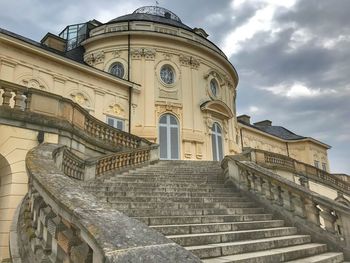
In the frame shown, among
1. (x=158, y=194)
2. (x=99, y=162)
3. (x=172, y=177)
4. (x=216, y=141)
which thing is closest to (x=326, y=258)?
(x=158, y=194)

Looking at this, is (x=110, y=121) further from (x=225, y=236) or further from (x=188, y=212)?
(x=225, y=236)

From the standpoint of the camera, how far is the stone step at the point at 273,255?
13.6 feet

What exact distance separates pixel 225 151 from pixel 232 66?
7.35 meters

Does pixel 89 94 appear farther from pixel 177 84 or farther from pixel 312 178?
pixel 312 178

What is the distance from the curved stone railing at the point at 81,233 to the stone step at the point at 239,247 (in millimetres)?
1867

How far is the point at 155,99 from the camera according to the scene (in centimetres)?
1950

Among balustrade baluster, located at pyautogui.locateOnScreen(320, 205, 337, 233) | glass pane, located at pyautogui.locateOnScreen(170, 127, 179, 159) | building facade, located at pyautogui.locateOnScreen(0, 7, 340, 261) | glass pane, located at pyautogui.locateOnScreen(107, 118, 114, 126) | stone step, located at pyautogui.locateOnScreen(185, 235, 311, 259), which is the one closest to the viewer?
stone step, located at pyautogui.locateOnScreen(185, 235, 311, 259)

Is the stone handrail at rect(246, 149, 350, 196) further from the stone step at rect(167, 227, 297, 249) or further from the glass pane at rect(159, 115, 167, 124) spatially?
the stone step at rect(167, 227, 297, 249)

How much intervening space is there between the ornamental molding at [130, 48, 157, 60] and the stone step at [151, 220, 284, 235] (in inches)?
621

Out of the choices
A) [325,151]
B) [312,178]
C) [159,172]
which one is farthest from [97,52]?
[325,151]

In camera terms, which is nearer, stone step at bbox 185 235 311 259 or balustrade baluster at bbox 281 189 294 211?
stone step at bbox 185 235 311 259

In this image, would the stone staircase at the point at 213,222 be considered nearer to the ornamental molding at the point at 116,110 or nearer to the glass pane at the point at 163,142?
the ornamental molding at the point at 116,110

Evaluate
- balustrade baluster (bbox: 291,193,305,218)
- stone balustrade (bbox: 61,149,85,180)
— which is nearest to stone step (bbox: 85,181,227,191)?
stone balustrade (bbox: 61,149,85,180)

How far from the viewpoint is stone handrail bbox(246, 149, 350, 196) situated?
15.2m
